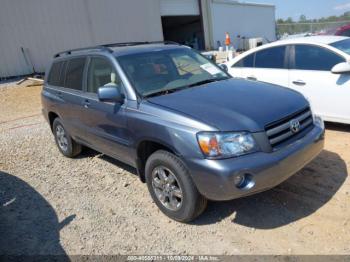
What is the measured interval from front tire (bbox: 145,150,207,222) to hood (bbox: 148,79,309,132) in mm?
523

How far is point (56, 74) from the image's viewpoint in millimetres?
5820

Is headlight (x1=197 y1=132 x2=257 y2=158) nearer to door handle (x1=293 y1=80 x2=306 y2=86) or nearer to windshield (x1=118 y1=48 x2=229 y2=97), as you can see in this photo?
windshield (x1=118 y1=48 x2=229 y2=97)

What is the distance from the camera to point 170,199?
361cm

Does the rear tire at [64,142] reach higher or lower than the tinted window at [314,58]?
lower

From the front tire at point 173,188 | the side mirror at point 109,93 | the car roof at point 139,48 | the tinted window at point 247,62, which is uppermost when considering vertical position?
the car roof at point 139,48

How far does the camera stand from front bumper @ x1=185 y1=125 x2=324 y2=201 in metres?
2.98

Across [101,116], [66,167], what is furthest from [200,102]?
[66,167]

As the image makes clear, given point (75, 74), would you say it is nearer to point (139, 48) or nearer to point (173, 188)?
point (139, 48)

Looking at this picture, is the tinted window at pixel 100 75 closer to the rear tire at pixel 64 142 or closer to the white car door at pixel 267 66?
the rear tire at pixel 64 142

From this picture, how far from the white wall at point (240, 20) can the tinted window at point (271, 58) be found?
1906cm

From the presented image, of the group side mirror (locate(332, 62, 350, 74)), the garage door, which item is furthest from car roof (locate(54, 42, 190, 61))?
the garage door

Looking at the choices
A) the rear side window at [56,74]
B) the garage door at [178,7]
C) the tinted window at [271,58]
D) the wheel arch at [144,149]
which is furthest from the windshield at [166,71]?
the garage door at [178,7]

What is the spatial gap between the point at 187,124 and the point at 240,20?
25694mm

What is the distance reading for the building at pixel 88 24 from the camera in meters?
15.6
